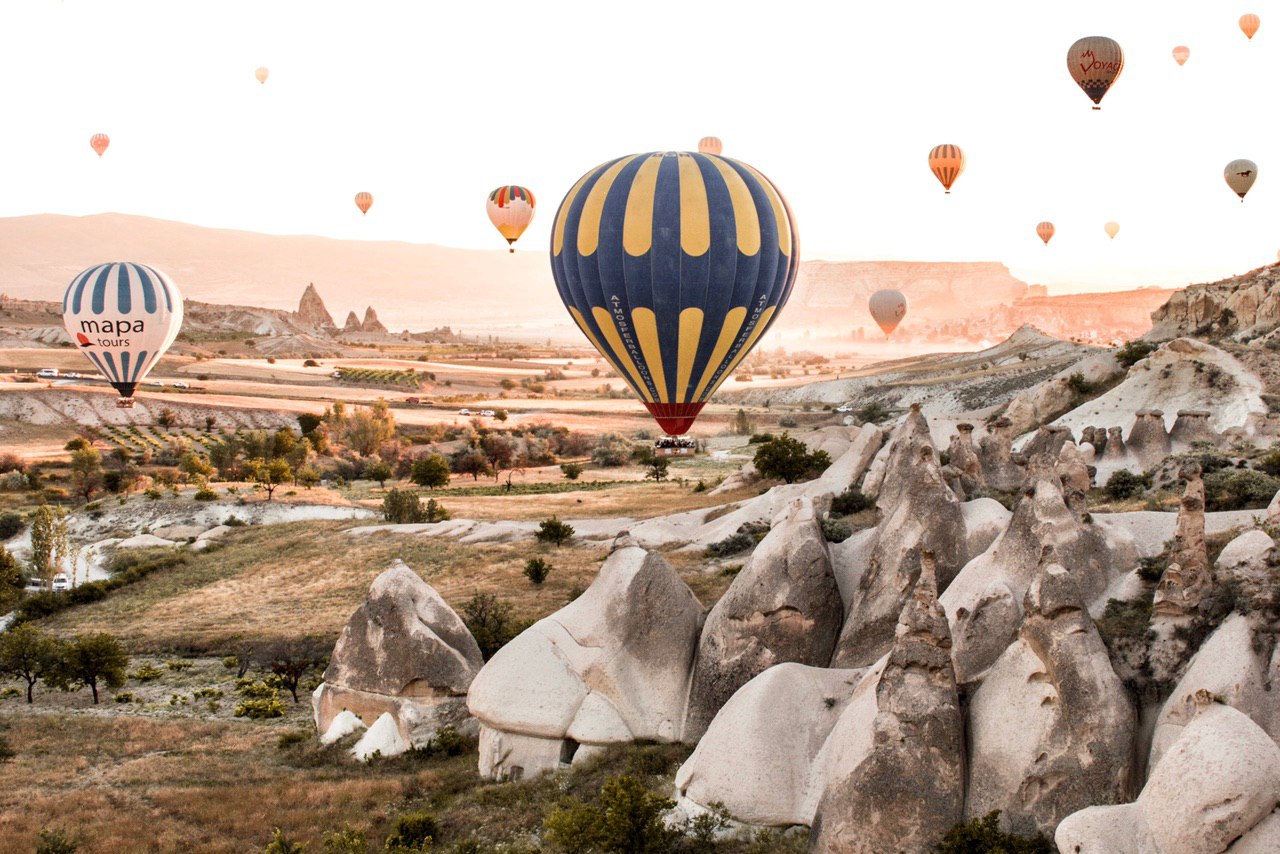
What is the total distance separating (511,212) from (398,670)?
67.8 meters

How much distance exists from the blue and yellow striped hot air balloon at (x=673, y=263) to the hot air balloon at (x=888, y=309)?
90.8 meters

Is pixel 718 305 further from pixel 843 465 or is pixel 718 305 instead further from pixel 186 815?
pixel 186 815

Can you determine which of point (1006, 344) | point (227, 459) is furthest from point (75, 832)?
point (1006, 344)

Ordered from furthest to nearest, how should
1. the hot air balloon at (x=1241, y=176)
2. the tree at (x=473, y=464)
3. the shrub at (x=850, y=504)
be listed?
the hot air balloon at (x=1241, y=176) → the tree at (x=473, y=464) → the shrub at (x=850, y=504)

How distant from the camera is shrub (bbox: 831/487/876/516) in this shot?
33094mm

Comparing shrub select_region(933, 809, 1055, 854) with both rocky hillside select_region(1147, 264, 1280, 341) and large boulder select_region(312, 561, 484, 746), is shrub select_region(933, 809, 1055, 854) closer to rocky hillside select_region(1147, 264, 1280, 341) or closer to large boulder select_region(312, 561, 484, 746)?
large boulder select_region(312, 561, 484, 746)

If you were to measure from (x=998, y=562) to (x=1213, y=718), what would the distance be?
5.72 m

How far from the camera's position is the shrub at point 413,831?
60.4 feet

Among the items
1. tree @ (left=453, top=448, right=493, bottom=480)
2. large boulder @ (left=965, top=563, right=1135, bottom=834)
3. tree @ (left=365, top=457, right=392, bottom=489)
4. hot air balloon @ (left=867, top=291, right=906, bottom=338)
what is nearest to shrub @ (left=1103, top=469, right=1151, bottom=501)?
large boulder @ (left=965, top=563, right=1135, bottom=834)

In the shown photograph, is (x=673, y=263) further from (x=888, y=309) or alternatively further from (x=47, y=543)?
(x=888, y=309)

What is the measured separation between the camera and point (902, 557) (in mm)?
20391

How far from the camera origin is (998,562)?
18.1 meters

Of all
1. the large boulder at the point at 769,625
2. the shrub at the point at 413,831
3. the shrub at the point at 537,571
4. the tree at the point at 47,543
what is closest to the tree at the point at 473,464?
the tree at the point at 47,543

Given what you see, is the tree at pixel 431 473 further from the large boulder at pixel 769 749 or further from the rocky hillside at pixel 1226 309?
the large boulder at pixel 769 749
